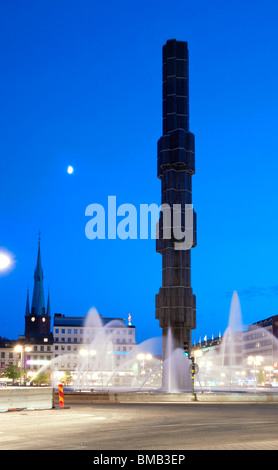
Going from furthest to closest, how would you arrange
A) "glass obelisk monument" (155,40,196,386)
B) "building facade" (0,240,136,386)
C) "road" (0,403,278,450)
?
"building facade" (0,240,136,386), "glass obelisk monument" (155,40,196,386), "road" (0,403,278,450)

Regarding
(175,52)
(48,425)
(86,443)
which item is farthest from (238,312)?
(86,443)

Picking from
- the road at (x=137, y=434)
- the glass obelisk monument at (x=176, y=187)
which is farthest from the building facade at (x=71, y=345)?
the road at (x=137, y=434)

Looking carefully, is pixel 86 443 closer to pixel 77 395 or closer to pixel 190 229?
pixel 77 395

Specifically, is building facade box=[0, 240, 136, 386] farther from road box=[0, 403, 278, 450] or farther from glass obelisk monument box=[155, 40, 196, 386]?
road box=[0, 403, 278, 450]

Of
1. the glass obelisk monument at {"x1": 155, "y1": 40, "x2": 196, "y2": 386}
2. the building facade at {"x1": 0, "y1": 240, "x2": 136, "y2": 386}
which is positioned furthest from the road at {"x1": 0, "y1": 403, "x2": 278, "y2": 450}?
the building facade at {"x1": 0, "y1": 240, "x2": 136, "y2": 386}

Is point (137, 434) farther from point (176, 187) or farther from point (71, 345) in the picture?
point (71, 345)

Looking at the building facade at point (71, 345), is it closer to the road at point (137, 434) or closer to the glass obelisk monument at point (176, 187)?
the glass obelisk monument at point (176, 187)

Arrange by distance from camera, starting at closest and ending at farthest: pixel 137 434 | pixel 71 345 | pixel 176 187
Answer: pixel 137 434
pixel 176 187
pixel 71 345

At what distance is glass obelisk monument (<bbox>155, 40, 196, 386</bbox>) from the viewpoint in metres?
51.0

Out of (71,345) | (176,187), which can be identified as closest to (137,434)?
(176,187)

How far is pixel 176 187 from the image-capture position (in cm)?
5319

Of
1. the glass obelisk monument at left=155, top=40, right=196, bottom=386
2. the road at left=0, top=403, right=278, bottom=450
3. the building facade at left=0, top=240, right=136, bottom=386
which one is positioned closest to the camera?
the road at left=0, top=403, right=278, bottom=450

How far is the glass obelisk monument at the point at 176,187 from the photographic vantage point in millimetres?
51003

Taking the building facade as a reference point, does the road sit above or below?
below
